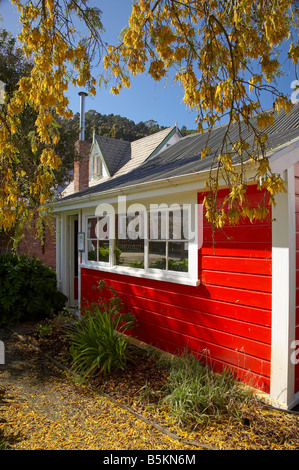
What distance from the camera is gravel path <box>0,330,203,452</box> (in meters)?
2.97

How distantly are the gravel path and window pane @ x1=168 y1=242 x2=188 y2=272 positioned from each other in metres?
2.13

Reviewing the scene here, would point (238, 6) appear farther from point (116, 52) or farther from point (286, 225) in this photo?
point (286, 225)

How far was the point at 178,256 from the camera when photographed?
16.2 ft

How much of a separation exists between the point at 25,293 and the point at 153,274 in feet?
12.9

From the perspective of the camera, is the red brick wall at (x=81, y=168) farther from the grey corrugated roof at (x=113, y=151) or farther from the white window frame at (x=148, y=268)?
the white window frame at (x=148, y=268)

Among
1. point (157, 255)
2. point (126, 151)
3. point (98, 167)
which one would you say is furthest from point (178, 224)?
point (126, 151)

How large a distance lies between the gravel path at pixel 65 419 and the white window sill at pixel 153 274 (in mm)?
1881

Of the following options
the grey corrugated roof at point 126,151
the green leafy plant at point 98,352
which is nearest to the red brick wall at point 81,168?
the grey corrugated roof at point 126,151

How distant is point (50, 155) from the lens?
10.3 ft

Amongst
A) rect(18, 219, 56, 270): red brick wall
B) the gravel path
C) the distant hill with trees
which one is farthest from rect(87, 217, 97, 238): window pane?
the distant hill with trees

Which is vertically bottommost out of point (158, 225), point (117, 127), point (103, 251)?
point (103, 251)

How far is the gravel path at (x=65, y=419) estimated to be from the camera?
2.97 metres

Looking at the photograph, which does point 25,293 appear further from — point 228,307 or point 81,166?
point 81,166
